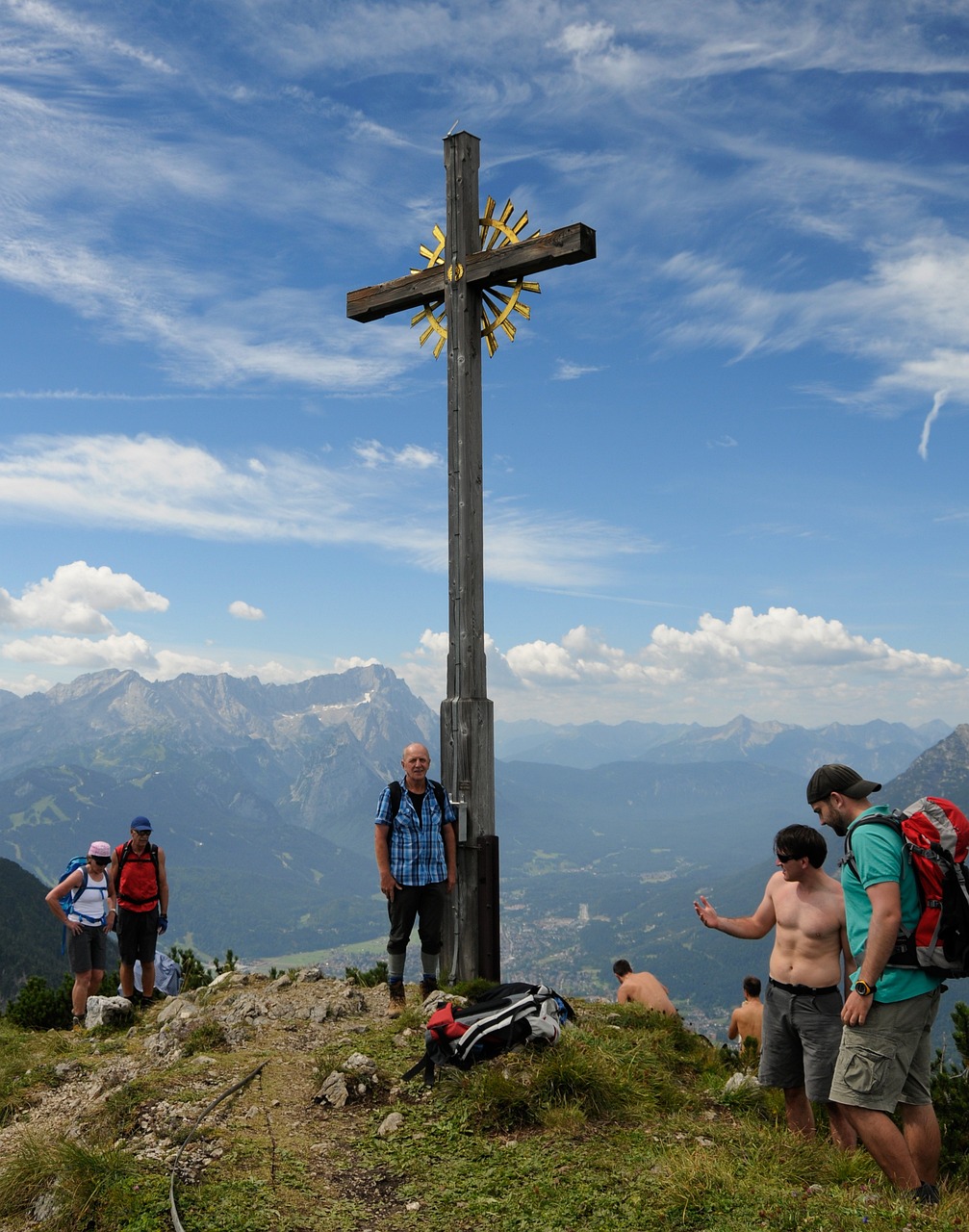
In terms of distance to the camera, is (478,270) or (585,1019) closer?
(585,1019)

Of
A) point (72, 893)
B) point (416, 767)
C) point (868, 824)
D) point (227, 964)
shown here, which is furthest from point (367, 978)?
point (868, 824)

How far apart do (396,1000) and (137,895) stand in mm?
3717

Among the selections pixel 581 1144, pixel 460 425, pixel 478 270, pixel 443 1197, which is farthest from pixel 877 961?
pixel 478 270

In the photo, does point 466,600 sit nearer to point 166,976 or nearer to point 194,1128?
point 194,1128

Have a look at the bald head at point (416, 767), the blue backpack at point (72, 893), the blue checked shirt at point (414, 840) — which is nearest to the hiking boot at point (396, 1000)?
the blue checked shirt at point (414, 840)

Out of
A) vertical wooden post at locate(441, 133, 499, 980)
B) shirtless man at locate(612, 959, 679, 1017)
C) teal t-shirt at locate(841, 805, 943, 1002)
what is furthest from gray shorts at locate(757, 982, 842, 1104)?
shirtless man at locate(612, 959, 679, 1017)

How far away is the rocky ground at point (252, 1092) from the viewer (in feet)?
17.7

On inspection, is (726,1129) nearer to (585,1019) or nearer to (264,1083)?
(585,1019)

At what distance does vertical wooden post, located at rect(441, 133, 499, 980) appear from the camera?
9344 mm

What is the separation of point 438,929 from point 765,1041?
367 centimetres

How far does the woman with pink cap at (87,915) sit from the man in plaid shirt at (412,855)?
4174mm

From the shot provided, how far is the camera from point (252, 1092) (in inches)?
257

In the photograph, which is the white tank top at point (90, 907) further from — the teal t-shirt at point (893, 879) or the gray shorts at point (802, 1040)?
the teal t-shirt at point (893, 879)

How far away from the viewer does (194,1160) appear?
17.6ft
